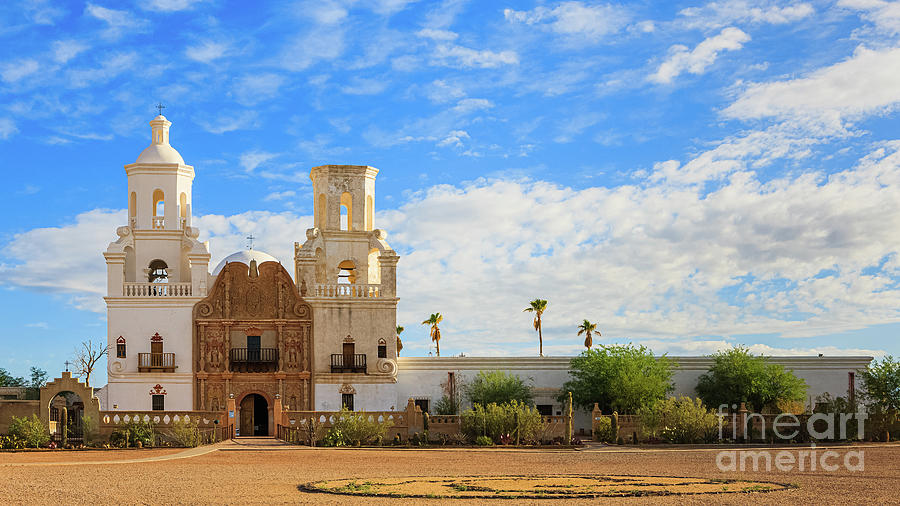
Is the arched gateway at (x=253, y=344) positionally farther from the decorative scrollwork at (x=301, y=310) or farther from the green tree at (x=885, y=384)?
the green tree at (x=885, y=384)

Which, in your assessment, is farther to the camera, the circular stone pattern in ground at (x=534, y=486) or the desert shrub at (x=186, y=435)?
the desert shrub at (x=186, y=435)

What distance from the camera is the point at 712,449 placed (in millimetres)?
33562

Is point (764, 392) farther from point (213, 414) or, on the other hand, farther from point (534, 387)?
point (213, 414)

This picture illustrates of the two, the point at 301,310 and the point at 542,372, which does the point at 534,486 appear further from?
the point at 301,310

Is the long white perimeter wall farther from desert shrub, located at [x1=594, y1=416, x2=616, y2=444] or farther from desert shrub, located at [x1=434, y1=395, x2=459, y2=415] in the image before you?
desert shrub, located at [x1=594, y1=416, x2=616, y2=444]

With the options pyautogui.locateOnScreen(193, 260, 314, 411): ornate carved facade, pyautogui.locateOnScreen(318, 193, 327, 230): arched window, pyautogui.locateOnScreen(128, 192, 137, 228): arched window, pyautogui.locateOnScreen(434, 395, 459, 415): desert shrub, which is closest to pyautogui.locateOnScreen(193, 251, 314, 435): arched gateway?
pyautogui.locateOnScreen(193, 260, 314, 411): ornate carved facade

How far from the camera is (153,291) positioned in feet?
155

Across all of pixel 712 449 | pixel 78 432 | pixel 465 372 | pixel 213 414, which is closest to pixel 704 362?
pixel 465 372

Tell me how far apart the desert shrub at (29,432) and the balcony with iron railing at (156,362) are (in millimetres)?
10129

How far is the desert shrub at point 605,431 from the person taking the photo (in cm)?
3802

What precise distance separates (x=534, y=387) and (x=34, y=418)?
73.1 feet

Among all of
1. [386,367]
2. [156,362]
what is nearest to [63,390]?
[156,362]

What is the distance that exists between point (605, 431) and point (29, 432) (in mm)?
20785

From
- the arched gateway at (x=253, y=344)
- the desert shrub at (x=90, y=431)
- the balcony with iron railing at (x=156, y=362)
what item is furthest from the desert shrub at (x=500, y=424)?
the balcony with iron railing at (x=156, y=362)
